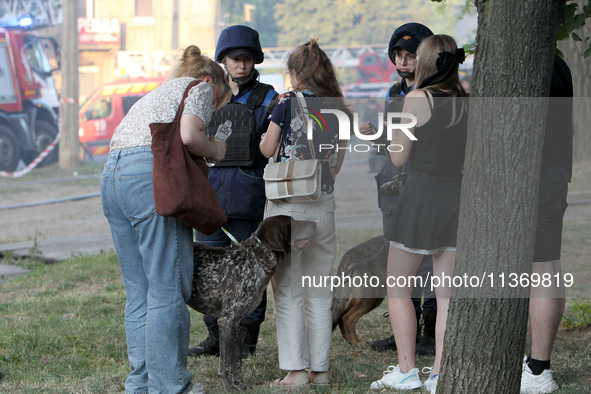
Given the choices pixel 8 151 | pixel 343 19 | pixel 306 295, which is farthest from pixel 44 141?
pixel 306 295

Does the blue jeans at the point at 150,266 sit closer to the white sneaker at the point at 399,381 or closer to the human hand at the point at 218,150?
the human hand at the point at 218,150

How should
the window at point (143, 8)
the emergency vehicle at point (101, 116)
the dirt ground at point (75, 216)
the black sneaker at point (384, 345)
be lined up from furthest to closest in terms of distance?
the window at point (143, 8), the emergency vehicle at point (101, 116), the dirt ground at point (75, 216), the black sneaker at point (384, 345)

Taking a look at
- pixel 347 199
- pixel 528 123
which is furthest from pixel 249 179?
pixel 347 199

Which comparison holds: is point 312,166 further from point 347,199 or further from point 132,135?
point 347,199

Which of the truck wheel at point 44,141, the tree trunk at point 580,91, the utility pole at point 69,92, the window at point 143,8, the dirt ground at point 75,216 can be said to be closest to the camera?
the dirt ground at point 75,216

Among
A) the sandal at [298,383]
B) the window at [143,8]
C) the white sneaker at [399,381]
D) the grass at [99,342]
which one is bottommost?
the grass at [99,342]

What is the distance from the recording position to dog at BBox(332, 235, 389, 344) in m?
4.64

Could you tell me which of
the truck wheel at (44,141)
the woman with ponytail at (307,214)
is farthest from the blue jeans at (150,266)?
the truck wheel at (44,141)

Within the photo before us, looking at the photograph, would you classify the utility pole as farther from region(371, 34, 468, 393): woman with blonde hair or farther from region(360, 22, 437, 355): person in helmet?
region(371, 34, 468, 393): woman with blonde hair

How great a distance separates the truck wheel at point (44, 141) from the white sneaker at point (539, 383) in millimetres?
19201

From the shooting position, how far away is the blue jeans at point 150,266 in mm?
3414

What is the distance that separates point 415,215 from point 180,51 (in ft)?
5.17

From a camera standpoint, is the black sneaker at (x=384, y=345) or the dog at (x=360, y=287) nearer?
the dog at (x=360, y=287)

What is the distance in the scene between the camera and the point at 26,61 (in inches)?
841
